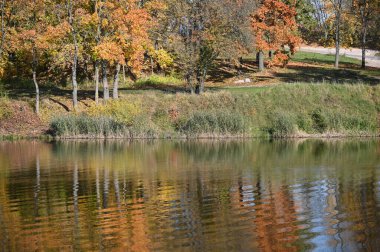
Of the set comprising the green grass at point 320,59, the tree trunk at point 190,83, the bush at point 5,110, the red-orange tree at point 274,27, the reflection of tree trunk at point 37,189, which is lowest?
the reflection of tree trunk at point 37,189

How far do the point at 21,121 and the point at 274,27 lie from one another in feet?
92.6

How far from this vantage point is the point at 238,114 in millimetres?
49219

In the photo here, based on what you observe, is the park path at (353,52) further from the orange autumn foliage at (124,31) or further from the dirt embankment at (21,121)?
the dirt embankment at (21,121)

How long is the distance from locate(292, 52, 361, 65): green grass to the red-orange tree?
45.0 feet

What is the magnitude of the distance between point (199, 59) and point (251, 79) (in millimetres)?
14521

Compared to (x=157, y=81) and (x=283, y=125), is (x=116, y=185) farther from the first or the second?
(x=157, y=81)

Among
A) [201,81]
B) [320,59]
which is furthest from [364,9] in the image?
[201,81]

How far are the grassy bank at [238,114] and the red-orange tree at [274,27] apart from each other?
12188 mm

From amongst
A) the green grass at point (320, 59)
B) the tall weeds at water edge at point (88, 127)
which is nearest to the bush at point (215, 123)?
the tall weeds at water edge at point (88, 127)

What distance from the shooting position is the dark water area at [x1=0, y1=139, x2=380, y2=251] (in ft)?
51.5

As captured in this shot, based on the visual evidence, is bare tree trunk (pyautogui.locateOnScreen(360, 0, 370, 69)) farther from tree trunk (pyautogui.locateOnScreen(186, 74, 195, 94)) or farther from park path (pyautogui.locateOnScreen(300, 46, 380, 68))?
tree trunk (pyautogui.locateOnScreen(186, 74, 195, 94))

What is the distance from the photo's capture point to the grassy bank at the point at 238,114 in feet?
159

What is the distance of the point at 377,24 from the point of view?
91250 millimetres

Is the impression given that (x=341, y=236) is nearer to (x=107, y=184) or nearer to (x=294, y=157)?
(x=107, y=184)
